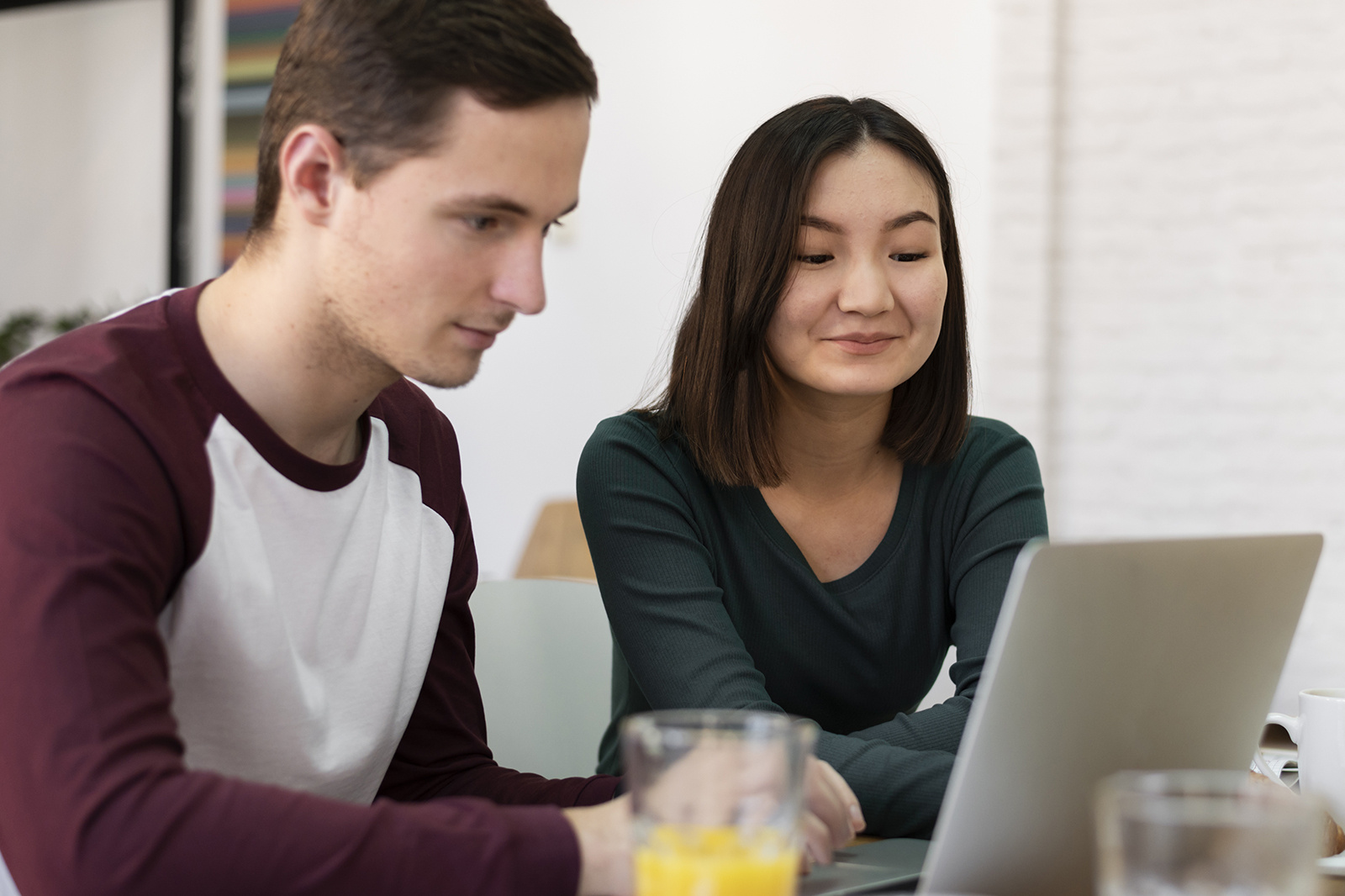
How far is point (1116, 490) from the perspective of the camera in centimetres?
315

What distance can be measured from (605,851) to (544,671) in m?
0.70

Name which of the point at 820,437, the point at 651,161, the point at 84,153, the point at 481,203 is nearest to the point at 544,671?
the point at 820,437

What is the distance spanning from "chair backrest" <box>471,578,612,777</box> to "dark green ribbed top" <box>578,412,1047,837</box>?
0.05 meters

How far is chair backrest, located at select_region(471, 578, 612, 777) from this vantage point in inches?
52.6

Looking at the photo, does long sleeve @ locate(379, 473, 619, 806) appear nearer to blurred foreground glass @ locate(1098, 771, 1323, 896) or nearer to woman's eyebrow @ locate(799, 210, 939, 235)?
woman's eyebrow @ locate(799, 210, 939, 235)

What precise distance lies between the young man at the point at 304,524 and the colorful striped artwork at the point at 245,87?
10.3 ft

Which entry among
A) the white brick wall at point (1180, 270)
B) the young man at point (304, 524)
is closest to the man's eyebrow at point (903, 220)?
the young man at point (304, 524)

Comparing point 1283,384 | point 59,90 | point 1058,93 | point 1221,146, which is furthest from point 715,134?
point 59,90

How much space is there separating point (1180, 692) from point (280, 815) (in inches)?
19.9

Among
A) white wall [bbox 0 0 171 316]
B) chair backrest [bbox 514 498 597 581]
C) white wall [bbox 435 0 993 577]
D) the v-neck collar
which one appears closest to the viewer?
the v-neck collar

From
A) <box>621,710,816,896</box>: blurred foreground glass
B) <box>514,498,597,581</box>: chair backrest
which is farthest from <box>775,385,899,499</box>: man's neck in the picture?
<box>514,498,597,581</box>: chair backrest

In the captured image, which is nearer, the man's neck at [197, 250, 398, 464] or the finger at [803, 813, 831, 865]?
the finger at [803, 813, 831, 865]

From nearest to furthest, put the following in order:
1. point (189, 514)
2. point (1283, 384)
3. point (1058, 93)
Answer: point (189, 514), point (1283, 384), point (1058, 93)

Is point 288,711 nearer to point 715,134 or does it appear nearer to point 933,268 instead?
point 933,268
